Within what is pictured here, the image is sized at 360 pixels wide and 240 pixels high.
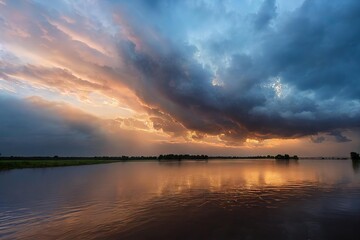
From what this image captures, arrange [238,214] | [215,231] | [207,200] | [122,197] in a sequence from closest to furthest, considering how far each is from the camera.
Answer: [215,231] → [238,214] → [207,200] → [122,197]

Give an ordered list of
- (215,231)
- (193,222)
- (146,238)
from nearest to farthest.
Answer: (146,238), (215,231), (193,222)

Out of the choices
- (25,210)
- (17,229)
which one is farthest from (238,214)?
(25,210)

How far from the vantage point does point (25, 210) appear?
1109 inches

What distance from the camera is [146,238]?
18.2 m

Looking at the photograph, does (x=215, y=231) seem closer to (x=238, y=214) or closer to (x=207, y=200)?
(x=238, y=214)

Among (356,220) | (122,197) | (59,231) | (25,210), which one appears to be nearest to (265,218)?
(356,220)

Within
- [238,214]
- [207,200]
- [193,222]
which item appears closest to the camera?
[193,222]

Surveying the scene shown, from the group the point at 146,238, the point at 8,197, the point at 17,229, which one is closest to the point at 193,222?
the point at 146,238

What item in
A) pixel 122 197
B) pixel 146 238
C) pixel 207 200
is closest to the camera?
pixel 146 238

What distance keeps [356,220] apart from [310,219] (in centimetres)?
404

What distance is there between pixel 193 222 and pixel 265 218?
7.30 m

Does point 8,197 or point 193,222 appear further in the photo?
point 8,197

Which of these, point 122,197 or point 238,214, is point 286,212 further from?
point 122,197

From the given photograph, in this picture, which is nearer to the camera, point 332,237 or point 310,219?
point 332,237
